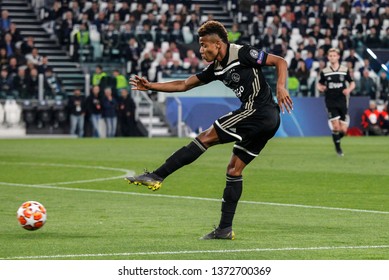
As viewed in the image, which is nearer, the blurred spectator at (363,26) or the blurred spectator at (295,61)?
the blurred spectator at (295,61)

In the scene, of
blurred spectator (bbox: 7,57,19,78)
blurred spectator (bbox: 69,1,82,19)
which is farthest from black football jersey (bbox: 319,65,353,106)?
blurred spectator (bbox: 69,1,82,19)

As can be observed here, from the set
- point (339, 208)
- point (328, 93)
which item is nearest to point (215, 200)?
point (339, 208)

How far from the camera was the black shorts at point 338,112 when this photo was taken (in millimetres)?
27375

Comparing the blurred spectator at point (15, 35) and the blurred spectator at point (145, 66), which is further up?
the blurred spectator at point (15, 35)

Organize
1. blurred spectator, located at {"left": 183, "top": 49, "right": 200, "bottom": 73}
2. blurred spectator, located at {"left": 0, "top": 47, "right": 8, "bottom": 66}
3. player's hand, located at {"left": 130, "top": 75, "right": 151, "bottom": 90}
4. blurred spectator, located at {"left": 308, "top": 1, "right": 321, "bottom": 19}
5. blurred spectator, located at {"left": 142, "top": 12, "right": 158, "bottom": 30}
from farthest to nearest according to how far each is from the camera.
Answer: blurred spectator, located at {"left": 308, "top": 1, "right": 321, "bottom": 19} → blurred spectator, located at {"left": 142, "top": 12, "right": 158, "bottom": 30} → blurred spectator, located at {"left": 183, "top": 49, "right": 200, "bottom": 73} → blurred spectator, located at {"left": 0, "top": 47, "right": 8, "bottom": 66} → player's hand, located at {"left": 130, "top": 75, "right": 151, "bottom": 90}

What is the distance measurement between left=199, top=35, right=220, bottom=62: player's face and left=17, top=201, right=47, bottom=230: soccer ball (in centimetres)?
240

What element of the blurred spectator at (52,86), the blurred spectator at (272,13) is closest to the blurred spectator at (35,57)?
the blurred spectator at (52,86)

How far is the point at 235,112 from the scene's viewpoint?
11.4 metres

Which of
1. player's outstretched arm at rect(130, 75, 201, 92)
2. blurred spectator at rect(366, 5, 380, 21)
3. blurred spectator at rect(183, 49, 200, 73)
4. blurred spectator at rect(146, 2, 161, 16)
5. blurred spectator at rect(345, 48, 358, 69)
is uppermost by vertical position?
player's outstretched arm at rect(130, 75, 201, 92)

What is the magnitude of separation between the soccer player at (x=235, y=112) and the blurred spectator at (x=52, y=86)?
2785 cm

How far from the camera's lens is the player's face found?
36.7 ft

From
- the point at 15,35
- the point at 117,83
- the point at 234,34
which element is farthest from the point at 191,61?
the point at 15,35

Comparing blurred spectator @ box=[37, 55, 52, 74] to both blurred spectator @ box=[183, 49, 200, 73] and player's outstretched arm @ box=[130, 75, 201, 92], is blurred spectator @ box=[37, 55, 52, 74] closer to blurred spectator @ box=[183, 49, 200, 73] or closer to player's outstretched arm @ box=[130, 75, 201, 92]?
blurred spectator @ box=[183, 49, 200, 73]

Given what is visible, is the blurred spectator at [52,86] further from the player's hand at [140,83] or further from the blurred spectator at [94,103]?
the player's hand at [140,83]
